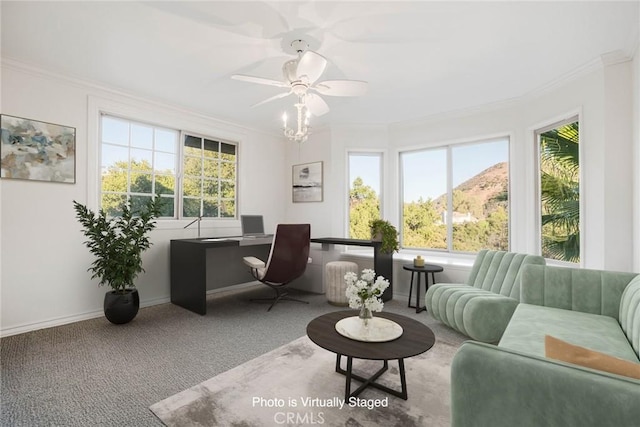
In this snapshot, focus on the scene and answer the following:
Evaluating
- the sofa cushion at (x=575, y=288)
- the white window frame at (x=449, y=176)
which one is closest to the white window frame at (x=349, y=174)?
the white window frame at (x=449, y=176)

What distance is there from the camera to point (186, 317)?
3.32 meters

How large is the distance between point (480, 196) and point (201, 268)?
3.77 m

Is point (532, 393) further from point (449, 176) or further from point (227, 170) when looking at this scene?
point (227, 170)

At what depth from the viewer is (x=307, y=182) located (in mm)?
5086

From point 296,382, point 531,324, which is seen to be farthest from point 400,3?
point 296,382

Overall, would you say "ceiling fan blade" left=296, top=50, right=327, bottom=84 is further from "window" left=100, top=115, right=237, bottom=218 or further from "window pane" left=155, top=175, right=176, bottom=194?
"window pane" left=155, top=175, right=176, bottom=194

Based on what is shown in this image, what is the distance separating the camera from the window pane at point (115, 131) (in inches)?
136

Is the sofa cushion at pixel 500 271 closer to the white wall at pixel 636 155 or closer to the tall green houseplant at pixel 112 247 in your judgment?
the white wall at pixel 636 155

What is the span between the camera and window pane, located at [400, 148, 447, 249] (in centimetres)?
448

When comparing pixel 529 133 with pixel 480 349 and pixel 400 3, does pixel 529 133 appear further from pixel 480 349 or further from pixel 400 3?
pixel 480 349

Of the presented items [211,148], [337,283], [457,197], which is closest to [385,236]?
[337,283]

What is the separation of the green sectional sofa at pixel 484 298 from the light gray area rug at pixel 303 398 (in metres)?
0.49

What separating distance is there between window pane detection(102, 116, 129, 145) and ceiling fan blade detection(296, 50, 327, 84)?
8.41ft

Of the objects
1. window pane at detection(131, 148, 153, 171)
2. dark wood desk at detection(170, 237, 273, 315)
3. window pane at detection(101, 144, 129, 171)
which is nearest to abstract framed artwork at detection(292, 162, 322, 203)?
dark wood desk at detection(170, 237, 273, 315)
